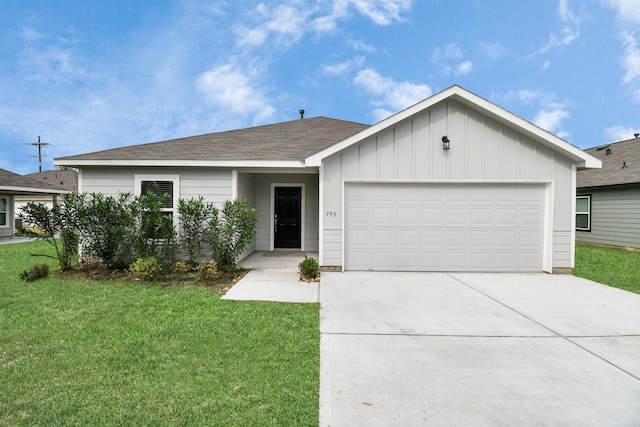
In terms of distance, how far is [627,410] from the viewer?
2633mm

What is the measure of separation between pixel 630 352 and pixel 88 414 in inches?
215

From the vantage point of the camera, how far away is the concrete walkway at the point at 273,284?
18.9 ft

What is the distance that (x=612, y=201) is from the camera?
1302cm

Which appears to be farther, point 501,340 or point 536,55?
point 536,55

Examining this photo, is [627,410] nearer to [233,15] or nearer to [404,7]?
[404,7]

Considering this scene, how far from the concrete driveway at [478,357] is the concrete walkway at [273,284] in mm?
460

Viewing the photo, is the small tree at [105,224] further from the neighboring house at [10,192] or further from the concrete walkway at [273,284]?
the neighboring house at [10,192]

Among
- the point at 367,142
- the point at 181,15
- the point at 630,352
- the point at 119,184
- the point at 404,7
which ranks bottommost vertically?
the point at 630,352

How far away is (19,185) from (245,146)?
13.9 metres

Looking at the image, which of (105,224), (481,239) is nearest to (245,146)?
(105,224)

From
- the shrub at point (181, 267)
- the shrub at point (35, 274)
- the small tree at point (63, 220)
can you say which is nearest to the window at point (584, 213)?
the shrub at point (181, 267)

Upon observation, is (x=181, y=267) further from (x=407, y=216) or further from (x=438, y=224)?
(x=438, y=224)

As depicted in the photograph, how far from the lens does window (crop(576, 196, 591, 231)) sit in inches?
556

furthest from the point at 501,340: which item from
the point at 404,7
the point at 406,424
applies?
the point at 404,7
